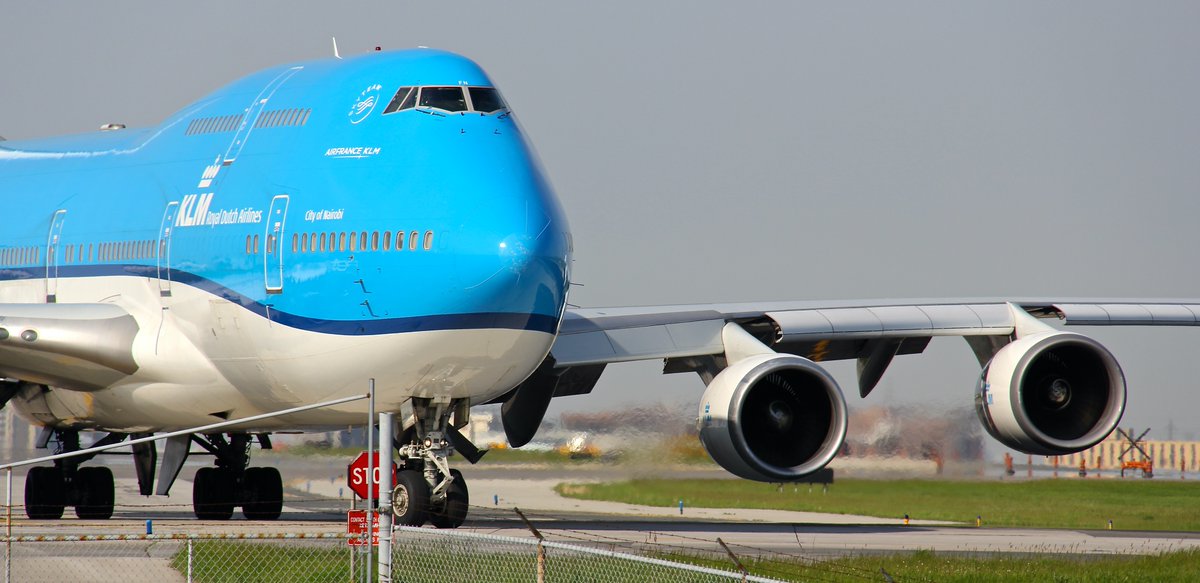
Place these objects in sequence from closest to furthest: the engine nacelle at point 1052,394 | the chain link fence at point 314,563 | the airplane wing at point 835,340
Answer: the chain link fence at point 314,563 → the airplane wing at point 835,340 → the engine nacelle at point 1052,394

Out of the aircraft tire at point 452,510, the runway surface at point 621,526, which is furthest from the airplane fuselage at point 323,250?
the runway surface at point 621,526

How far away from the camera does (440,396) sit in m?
17.0

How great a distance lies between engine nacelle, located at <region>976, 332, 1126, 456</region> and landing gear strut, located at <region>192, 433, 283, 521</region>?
9.25 m

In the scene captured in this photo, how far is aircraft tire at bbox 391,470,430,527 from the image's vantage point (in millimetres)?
16656

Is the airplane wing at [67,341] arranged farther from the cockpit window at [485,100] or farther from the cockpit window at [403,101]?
the cockpit window at [485,100]

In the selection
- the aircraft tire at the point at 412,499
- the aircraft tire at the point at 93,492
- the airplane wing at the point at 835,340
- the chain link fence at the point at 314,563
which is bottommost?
the aircraft tire at the point at 93,492

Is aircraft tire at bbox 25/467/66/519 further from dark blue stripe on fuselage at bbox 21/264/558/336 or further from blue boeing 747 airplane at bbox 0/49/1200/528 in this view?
dark blue stripe on fuselage at bbox 21/264/558/336

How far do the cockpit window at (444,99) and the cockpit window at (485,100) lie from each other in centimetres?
10

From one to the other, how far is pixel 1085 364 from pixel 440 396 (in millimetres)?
8437

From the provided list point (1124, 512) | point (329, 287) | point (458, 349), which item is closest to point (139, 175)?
point (329, 287)

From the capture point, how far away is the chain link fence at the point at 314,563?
14.4 metres

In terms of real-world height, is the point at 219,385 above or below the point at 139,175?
below

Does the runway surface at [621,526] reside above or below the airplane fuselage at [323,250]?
below

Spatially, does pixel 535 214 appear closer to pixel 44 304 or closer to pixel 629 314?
pixel 629 314
